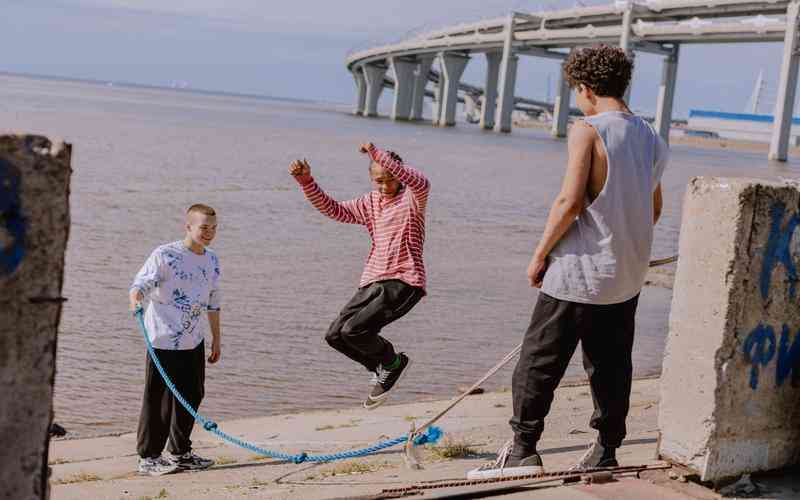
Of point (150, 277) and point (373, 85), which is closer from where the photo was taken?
point (150, 277)

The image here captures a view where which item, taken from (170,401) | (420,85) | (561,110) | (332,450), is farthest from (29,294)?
(420,85)

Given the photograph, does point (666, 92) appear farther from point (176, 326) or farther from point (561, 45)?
point (176, 326)

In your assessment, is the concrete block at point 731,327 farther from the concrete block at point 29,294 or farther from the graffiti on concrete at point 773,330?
the concrete block at point 29,294

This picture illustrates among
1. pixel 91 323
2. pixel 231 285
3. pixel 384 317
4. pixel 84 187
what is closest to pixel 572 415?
pixel 384 317

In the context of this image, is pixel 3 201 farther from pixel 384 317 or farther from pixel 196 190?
pixel 196 190

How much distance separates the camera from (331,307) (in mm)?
13750

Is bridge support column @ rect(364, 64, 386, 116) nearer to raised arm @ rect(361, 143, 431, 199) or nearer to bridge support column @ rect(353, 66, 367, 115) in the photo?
bridge support column @ rect(353, 66, 367, 115)

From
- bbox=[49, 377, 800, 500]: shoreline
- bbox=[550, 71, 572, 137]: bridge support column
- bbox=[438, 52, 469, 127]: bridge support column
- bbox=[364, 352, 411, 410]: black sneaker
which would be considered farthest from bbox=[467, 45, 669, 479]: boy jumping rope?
bbox=[438, 52, 469, 127]: bridge support column

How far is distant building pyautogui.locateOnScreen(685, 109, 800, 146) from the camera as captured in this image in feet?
454

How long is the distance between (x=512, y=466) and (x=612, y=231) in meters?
1.17

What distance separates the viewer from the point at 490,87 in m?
111

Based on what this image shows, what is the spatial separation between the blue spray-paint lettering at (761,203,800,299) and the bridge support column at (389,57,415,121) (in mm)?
120995

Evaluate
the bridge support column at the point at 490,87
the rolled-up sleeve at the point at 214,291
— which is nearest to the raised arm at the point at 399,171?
the rolled-up sleeve at the point at 214,291

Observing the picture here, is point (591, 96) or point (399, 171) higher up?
point (591, 96)
